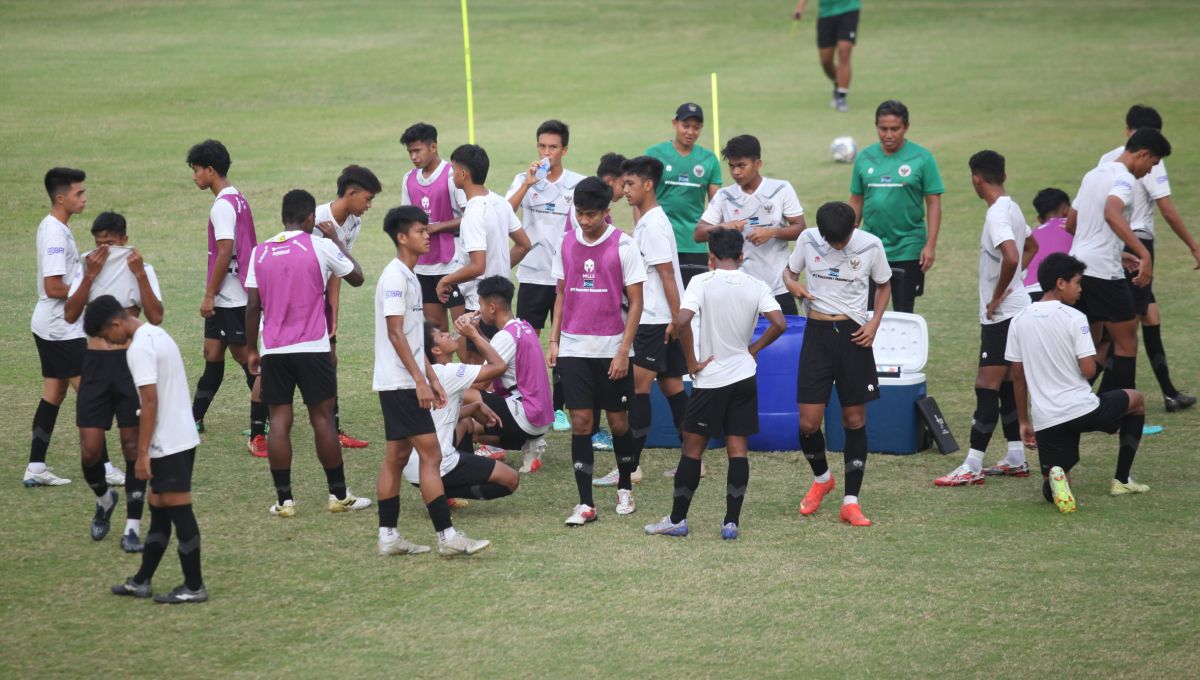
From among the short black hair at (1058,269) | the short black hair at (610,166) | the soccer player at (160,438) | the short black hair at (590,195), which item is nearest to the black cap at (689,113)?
the short black hair at (610,166)

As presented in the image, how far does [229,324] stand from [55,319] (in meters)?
1.43

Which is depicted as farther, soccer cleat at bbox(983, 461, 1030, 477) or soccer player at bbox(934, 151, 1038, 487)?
soccer cleat at bbox(983, 461, 1030, 477)

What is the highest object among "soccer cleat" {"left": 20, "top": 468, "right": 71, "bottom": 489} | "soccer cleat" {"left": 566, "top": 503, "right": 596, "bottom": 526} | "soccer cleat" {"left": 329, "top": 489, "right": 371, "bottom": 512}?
"soccer cleat" {"left": 20, "top": 468, "right": 71, "bottom": 489}

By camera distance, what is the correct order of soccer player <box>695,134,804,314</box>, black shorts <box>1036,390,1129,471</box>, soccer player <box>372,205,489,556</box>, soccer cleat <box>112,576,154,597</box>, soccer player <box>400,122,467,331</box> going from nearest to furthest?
soccer cleat <box>112,576,154,597</box>
soccer player <box>372,205,489,556</box>
black shorts <box>1036,390,1129,471</box>
soccer player <box>695,134,804,314</box>
soccer player <box>400,122,467,331</box>

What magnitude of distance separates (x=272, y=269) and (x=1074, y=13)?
30100 millimetres

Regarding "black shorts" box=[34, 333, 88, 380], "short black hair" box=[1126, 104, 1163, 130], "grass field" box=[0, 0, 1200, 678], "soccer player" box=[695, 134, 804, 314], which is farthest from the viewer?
"short black hair" box=[1126, 104, 1163, 130]

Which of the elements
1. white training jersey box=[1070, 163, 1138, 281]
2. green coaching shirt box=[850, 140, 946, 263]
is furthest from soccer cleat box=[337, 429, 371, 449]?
white training jersey box=[1070, 163, 1138, 281]

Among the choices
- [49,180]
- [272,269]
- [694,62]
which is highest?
[694,62]

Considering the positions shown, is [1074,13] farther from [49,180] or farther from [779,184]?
[49,180]

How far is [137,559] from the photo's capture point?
26.6 ft

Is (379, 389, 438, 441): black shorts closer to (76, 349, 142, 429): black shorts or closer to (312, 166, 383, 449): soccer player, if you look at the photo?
(312, 166, 383, 449): soccer player

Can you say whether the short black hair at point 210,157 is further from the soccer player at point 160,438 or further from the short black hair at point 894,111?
the short black hair at point 894,111

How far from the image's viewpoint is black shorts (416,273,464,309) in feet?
37.6

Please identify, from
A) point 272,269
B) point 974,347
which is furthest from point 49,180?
point 974,347
